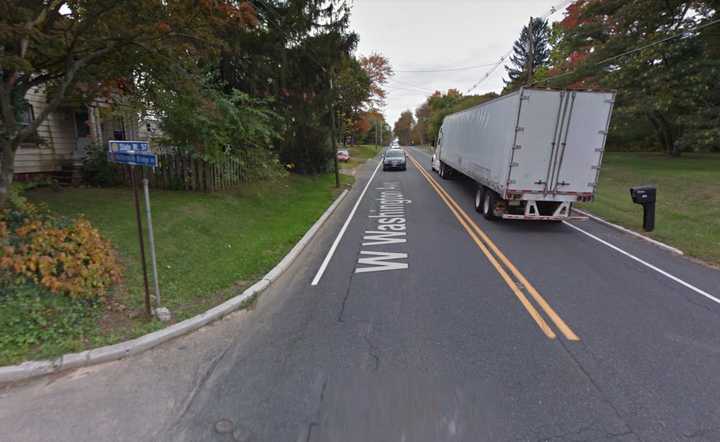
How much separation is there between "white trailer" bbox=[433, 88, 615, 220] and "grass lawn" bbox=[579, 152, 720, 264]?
2208 millimetres

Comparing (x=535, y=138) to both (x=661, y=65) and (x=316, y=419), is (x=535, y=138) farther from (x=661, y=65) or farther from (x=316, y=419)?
(x=661, y=65)

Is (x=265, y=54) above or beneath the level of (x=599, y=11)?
beneath

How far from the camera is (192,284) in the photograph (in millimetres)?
5133

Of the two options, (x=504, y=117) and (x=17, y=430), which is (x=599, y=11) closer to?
(x=504, y=117)

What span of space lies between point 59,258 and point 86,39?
3813 millimetres

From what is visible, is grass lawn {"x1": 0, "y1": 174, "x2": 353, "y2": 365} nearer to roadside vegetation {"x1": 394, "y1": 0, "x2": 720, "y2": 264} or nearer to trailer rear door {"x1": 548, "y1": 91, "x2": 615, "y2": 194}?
trailer rear door {"x1": 548, "y1": 91, "x2": 615, "y2": 194}

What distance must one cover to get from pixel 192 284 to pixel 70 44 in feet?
14.3

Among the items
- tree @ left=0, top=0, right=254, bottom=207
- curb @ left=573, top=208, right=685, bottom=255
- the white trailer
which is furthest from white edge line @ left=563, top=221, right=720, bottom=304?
tree @ left=0, top=0, right=254, bottom=207

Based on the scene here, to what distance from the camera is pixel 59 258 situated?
4402 millimetres

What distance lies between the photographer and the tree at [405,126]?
131 metres

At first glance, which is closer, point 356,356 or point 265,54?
point 356,356

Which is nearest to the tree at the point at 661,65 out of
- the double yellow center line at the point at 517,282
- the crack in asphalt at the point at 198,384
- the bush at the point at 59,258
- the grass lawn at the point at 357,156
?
the double yellow center line at the point at 517,282

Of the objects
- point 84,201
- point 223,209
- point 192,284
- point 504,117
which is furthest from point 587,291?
point 84,201

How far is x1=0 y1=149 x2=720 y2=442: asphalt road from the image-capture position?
268cm
